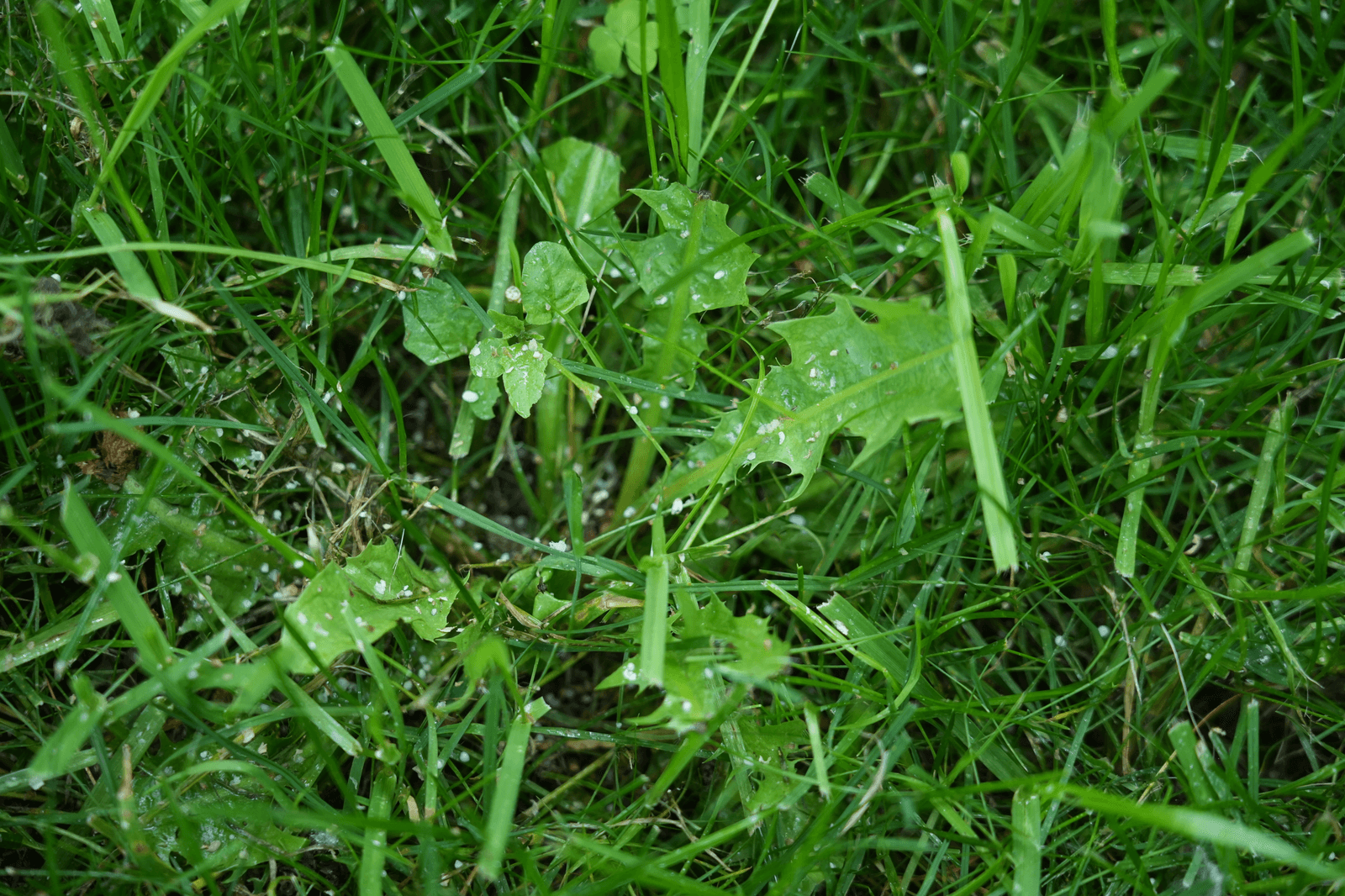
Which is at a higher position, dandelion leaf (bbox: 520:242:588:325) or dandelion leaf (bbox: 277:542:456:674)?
dandelion leaf (bbox: 520:242:588:325)

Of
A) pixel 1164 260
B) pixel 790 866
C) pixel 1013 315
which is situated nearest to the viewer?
pixel 790 866

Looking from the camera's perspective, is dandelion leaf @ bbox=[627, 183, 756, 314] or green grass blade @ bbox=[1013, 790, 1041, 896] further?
dandelion leaf @ bbox=[627, 183, 756, 314]

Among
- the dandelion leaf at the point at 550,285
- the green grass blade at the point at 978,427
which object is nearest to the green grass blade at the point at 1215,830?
the green grass blade at the point at 978,427

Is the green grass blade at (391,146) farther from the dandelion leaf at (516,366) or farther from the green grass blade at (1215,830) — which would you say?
the green grass blade at (1215,830)

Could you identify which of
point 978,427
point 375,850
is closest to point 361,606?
point 375,850

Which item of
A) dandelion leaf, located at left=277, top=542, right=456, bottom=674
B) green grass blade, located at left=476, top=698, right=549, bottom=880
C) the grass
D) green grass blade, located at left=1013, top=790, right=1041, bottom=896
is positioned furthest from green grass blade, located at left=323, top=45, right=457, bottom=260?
green grass blade, located at left=1013, top=790, right=1041, bottom=896

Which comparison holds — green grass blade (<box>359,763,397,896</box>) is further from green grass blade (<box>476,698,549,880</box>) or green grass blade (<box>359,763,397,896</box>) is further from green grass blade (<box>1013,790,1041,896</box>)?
green grass blade (<box>1013,790,1041,896</box>)

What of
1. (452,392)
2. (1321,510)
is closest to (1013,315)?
(1321,510)

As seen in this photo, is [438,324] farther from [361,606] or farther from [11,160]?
[11,160]

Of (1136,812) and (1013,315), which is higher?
(1013,315)

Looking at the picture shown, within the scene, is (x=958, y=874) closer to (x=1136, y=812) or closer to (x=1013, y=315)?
(x=1136, y=812)
